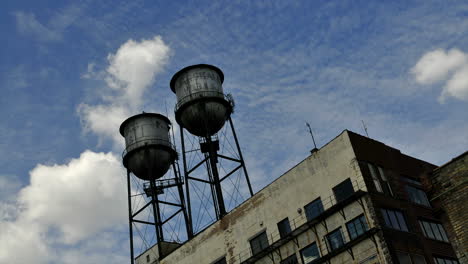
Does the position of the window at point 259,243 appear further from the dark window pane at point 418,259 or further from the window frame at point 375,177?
the dark window pane at point 418,259

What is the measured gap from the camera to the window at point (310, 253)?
35412 mm

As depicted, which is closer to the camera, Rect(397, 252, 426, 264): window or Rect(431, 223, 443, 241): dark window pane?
Rect(397, 252, 426, 264): window

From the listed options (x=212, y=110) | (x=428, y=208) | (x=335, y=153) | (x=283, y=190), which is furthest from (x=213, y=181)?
(x=428, y=208)

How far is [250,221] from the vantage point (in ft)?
132

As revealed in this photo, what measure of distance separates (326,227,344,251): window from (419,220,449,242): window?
5.44 m

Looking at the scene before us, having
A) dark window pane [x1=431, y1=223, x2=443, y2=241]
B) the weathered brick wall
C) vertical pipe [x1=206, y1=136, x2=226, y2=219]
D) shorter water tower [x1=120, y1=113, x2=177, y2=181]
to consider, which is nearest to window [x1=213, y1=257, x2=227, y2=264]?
vertical pipe [x1=206, y1=136, x2=226, y2=219]

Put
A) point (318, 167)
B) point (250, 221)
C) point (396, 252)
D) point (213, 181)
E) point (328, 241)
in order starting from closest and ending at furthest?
point (396, 252), point (328, 241), point (318, 167), point (250, 221), point (213, 181)

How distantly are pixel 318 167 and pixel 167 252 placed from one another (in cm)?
1915

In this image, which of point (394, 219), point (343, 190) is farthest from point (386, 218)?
point (343, 190)

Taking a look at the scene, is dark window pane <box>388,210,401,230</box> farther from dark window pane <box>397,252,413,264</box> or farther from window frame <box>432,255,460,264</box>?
window frame <box>432,255,460,264</box>

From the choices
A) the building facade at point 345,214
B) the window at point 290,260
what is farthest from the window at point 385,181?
the window at point 290,260

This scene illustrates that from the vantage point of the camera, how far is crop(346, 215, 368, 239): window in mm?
33219

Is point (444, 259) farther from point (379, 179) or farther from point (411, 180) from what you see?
point (379, 179)

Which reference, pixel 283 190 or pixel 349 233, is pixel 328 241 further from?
pixel 283 190
